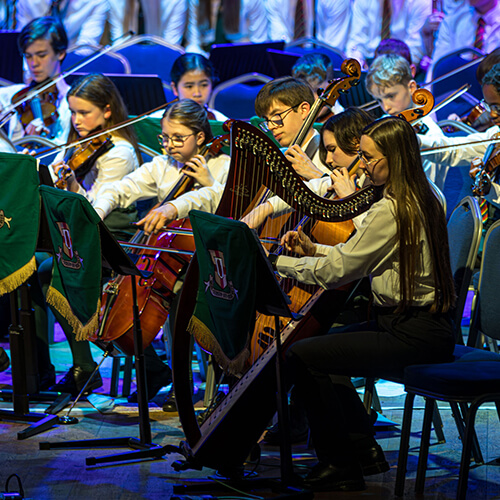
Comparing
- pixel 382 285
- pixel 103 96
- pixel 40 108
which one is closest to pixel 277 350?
pixel 382 285

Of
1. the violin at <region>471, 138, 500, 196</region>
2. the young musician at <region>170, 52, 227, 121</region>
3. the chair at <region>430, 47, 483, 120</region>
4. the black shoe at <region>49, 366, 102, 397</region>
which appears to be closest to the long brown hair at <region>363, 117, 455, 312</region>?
the violin at <region>471, 138, 500, 196</region>

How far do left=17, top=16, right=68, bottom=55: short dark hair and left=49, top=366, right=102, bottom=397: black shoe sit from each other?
2.54 m

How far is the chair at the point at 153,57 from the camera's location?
23.3ft

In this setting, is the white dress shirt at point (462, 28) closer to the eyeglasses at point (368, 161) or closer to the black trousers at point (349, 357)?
the eyeglasses at point (368, 161)

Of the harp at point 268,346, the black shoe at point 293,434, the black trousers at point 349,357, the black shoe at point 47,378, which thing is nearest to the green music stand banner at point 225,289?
the harp at point 268,346

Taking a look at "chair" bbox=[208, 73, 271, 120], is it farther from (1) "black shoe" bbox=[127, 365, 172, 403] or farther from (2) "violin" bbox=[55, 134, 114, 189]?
(1) "black shoe" bbox=[127, 365, 172, 403]

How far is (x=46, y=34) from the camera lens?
18.1ft

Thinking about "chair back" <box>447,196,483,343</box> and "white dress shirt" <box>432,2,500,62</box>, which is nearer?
"chair back" <box>447,196,483,343</box>

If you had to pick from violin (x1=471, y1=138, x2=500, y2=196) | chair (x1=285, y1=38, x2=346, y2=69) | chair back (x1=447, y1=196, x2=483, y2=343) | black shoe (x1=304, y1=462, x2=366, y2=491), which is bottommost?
black shoe (x1=304, y1=462, x2=366, y2=491)

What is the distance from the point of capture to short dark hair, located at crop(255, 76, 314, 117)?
3.62 m

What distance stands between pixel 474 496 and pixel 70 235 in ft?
5.20

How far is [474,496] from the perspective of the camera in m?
2.65

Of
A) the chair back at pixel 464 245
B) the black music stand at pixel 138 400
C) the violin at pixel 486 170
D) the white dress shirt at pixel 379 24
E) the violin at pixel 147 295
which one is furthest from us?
the white dress shirt at pixel 379 24

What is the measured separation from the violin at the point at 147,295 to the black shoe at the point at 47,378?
659 mm
